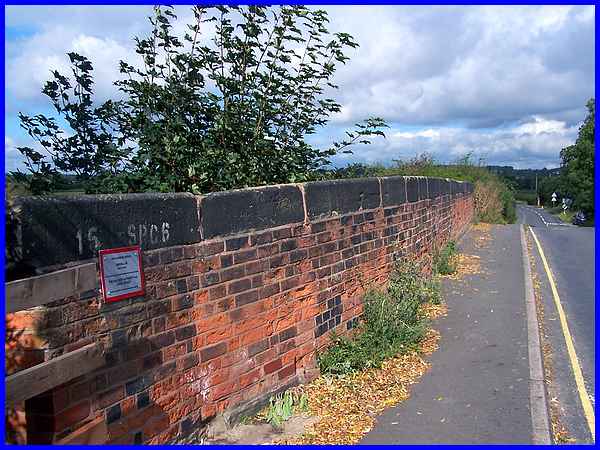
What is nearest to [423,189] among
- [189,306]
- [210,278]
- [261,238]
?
[261,238]

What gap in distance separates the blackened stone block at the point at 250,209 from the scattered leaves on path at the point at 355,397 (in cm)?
140

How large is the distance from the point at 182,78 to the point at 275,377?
8.67ft

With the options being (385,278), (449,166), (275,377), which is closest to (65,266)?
(275,377)

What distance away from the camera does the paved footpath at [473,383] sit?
4.29 meters

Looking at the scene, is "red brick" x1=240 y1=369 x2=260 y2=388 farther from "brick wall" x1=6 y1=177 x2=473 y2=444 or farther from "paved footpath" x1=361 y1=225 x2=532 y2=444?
"paved footpath" x1=361 y1=225 x2=532 y2=444

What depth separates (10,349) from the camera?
9.48ft

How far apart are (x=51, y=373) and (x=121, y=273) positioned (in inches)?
27.8

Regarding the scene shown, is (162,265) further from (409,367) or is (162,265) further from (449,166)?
(449,166)

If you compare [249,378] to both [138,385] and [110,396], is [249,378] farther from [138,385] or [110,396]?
[110,396]

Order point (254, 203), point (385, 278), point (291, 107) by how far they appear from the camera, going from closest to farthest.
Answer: point (254, 203), point (291, 107), point (385, 278)

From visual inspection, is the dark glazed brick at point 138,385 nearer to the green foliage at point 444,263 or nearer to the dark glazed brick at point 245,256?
the dark glazed brick at point 245,256

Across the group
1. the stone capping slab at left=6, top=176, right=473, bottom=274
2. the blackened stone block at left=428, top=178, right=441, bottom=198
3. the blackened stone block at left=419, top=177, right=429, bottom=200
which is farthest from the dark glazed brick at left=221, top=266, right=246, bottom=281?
the blackened stone block at left=428, top=178, right=441, bottom=198

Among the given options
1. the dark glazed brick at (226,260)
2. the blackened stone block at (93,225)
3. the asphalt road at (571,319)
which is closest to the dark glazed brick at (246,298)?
the dark glazed brick at (226,260)

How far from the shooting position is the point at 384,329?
5.93 metres
